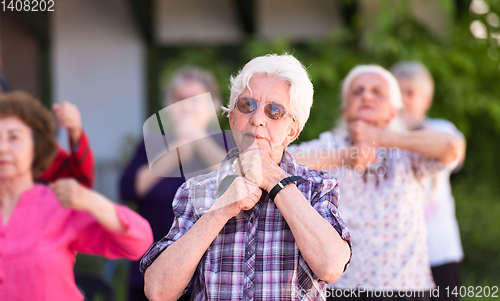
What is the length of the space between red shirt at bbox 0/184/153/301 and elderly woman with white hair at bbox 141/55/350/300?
10.1 inches

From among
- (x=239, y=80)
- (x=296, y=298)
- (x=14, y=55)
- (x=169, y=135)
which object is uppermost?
(x=14, y=55)

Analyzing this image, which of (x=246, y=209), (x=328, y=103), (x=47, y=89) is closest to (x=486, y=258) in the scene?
(x=328, y=103)

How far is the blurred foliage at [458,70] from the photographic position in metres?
4.92

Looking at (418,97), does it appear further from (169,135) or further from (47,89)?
(47,89)

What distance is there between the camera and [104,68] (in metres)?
6.25

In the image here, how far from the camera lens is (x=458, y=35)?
5641 millimetres

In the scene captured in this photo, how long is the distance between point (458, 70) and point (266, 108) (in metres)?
4.89

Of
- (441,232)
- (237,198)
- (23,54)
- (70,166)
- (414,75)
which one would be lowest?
(441,232)

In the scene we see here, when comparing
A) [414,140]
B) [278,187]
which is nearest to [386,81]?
[414,140]

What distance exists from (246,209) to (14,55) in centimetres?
508

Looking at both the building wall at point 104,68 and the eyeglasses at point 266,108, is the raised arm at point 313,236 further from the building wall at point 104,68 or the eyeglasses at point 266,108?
the building wall at point 104,68

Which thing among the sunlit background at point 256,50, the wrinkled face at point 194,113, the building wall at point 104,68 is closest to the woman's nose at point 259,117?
the wrinkled face at point 194,113

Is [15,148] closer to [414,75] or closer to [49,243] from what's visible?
[49,243]

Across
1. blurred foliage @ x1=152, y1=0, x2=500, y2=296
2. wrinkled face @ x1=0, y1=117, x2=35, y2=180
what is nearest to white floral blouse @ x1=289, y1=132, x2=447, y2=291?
wrinkled face @ x1=0, y1=117, x2=35, y2=180
